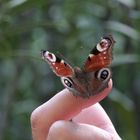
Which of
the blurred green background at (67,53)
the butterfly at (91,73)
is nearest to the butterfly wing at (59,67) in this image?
the butterfly at (91,73)

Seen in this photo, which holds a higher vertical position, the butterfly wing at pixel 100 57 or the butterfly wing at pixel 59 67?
the butterfly wing at pixel 59 67

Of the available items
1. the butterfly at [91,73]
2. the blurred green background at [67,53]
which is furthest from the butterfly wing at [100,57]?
the blurred green background at [67,53]

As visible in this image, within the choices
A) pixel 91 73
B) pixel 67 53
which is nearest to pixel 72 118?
pixel 91 73

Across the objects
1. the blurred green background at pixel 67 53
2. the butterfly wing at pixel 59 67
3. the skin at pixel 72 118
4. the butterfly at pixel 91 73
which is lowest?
the blurred green background at pixel 67 53

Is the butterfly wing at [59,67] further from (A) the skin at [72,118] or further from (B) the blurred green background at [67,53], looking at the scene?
(B) the blurred green background at [67,53]

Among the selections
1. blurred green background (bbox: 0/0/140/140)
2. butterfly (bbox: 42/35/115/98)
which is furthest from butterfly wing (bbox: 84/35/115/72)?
blurred green background (bbox: 0/0/140/140)

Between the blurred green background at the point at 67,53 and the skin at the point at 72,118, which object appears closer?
the skin at the point at 72,118

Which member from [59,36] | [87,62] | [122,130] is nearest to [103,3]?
[59,36]

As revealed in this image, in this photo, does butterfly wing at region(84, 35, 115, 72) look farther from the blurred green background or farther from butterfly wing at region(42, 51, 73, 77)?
the blurred green background
